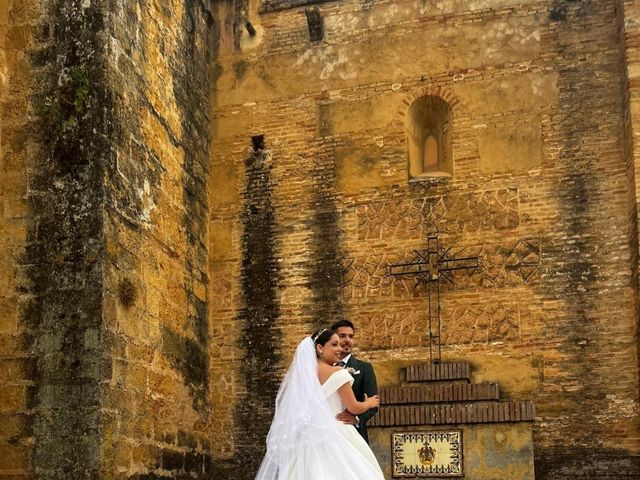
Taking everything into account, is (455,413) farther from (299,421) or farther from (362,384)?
(299,421)

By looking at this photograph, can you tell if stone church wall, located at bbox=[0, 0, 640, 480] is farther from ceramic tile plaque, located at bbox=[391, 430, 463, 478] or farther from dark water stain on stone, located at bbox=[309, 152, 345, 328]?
ceramic tile plaque, located at bbox=[391, 430, 463, 478]

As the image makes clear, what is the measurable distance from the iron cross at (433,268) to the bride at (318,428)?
4.81 meters

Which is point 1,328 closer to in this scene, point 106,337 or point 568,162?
point 106,337

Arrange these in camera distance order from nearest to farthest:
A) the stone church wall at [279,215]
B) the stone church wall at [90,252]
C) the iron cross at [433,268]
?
1. the stone church wall at [90,252]
2. the stone church wall at [279,215]
3. the iron cross at [433,268]

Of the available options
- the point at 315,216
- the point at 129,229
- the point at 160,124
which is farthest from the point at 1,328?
the point at 315,216

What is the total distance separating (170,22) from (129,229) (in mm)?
2979

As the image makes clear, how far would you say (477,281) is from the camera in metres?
11.4

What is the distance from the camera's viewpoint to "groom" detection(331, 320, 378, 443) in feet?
21.7

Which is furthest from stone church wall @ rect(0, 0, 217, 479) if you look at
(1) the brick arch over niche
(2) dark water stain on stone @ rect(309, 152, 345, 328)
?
(1) the brick arch over niche

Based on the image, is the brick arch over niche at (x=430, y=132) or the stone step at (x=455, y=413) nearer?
the stone step at (x=455, y=413)

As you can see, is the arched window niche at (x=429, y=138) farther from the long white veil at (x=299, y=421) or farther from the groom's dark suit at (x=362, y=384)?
the long white veil at (x=299, y=421)

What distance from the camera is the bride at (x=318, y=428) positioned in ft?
20.7

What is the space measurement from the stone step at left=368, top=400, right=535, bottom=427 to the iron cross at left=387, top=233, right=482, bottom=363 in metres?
1.04

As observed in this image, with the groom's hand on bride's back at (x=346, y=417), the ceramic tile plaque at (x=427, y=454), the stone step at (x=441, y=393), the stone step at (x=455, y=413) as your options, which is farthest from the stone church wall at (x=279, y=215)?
the groom's hand on bride's back at (x=346, y=417)
